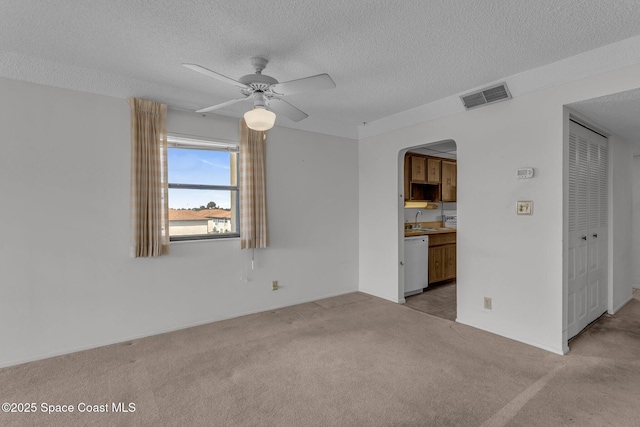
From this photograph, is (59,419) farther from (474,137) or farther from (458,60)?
(474,137)

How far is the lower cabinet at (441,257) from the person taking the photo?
509 cm

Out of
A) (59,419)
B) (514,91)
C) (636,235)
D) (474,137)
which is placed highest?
(514,91)

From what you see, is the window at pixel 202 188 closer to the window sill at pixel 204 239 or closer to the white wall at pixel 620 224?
the window sill at pixel 204 239

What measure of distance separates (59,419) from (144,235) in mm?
1580

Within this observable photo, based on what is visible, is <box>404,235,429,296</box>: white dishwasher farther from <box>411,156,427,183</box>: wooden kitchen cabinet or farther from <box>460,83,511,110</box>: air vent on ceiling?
<box>460,83,511,110</box>: air vent on ceiling

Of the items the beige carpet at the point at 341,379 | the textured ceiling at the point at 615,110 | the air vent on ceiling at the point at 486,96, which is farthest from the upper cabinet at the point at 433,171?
the beige carpet at the point at 341,379

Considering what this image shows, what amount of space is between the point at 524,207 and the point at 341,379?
2307 millimetres

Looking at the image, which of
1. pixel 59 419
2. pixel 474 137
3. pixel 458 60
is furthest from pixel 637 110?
pixel 59 419

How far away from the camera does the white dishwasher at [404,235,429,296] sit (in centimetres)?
464

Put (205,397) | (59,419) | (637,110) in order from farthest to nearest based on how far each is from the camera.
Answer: (637,110), (205,397), (59,419)

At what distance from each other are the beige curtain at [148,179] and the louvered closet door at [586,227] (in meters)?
3.97

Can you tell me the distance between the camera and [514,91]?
10.0 feet

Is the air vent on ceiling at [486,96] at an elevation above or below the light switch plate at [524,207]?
above

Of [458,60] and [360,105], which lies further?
[360,105]
